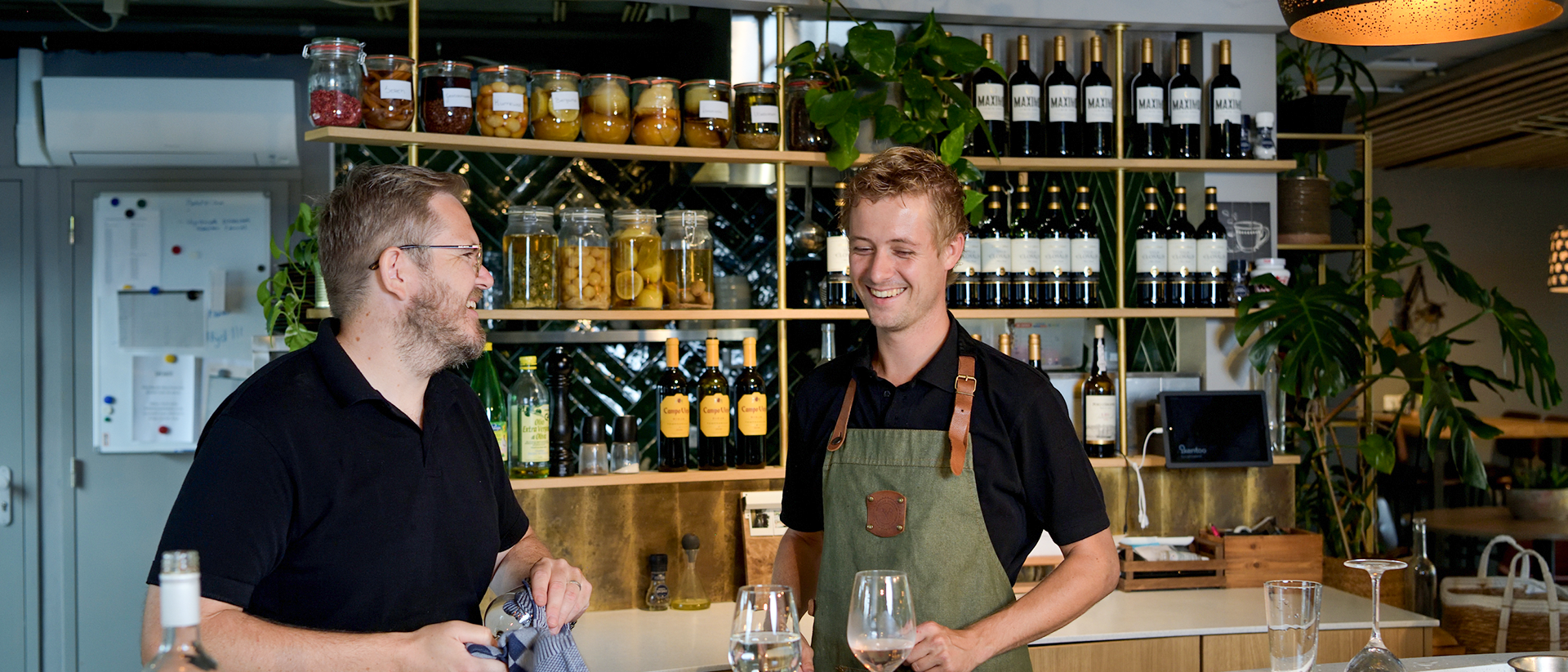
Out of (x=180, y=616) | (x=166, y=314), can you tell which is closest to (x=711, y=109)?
(x=180, y=616)

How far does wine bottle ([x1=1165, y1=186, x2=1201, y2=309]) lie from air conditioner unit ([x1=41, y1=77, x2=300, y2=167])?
3234 millimetres

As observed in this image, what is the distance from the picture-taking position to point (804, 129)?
128 inches

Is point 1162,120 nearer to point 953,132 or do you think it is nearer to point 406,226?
point 953,132

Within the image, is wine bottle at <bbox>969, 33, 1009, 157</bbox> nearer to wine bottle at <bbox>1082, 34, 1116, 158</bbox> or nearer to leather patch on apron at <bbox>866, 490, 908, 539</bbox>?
wine bottle at <bbox>1082, 34, 1116, 158</bbox>

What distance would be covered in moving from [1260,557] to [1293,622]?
2055 mm

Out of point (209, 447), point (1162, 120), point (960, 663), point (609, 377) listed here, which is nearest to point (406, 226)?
point (209, 447)

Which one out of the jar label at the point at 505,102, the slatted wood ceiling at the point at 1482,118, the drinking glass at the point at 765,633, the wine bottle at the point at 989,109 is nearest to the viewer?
the drinking glass at the point at 765,633

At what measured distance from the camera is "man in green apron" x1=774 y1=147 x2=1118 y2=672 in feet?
6.32

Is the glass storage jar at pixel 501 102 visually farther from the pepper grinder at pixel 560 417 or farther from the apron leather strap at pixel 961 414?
the apron leather strap at pixel 961 414

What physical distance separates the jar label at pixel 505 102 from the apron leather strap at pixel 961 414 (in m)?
1.55

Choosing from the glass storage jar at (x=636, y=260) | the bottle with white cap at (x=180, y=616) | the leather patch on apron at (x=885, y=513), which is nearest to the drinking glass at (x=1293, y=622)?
the leather patch on apron at (x=885, y=513)

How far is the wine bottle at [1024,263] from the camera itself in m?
3.45

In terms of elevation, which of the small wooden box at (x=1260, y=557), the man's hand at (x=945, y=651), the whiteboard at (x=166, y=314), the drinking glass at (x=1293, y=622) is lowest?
the small wooden box at (x=1260, y=557)

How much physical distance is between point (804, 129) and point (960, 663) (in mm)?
1872
